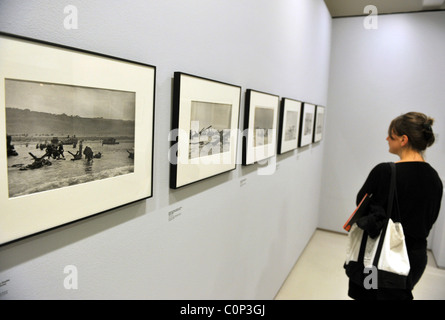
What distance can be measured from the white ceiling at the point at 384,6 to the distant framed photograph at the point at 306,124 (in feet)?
5.78

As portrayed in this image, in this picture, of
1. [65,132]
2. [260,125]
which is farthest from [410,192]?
[65,132]

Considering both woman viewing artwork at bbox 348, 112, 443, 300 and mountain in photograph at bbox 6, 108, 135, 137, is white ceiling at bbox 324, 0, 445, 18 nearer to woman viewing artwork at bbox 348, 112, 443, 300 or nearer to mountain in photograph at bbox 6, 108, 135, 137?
woman viewing artwork at bbox 348, 112, 443, 300

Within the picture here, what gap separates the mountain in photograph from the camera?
765 millimetres

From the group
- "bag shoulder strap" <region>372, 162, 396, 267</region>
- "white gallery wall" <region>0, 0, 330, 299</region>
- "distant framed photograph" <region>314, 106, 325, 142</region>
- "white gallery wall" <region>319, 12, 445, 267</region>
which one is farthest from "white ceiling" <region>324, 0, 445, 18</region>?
"bag shoulder strap" <region>372, 162, 396, 267</region>

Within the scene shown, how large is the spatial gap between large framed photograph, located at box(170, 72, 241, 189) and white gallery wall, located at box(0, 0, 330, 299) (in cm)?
5

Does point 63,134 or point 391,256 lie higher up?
point 63,134

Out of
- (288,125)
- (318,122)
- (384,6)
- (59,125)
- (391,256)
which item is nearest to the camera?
(59,125)

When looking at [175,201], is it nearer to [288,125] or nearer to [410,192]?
[410,192]

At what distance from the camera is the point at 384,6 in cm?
458

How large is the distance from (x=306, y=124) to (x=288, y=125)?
0.80m

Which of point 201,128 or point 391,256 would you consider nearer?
point 201,128

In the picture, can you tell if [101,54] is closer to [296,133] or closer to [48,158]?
[48,158]

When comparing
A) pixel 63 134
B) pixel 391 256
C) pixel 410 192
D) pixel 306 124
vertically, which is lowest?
pixel 391 256

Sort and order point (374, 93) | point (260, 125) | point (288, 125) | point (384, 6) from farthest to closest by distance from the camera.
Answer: point (374, 93) < point (384, 6) < point (288, 125) < point (260, 125)
